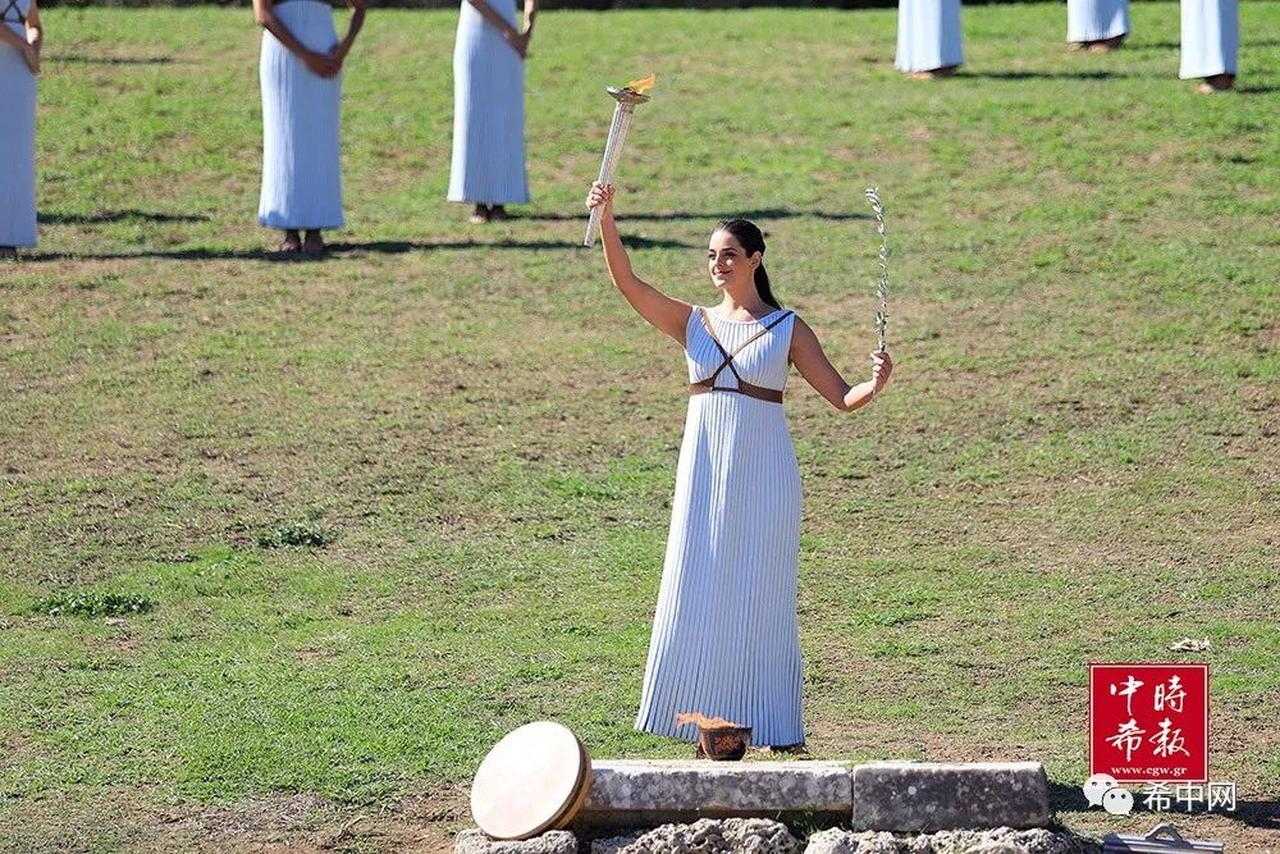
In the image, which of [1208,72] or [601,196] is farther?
[1208,72]

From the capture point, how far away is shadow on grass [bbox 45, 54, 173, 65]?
67.1 ft

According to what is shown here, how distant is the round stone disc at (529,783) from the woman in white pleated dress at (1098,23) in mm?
15205

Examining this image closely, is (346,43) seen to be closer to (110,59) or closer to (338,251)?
(338,251)

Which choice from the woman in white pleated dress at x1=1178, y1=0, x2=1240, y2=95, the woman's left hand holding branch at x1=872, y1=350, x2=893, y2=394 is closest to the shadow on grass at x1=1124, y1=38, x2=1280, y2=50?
the woman in white pleated dress at x1=1178, y1=0, x2=1240, y2=95

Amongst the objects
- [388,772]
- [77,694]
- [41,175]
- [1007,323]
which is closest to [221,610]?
[77,694]

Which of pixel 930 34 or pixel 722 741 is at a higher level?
pixel 930 34

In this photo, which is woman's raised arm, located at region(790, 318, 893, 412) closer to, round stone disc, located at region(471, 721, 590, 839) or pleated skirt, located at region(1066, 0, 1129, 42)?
round stone disc, located at region(471, 721, 590, 839)

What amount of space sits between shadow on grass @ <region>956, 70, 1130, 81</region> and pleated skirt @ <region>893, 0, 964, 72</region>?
25 cm

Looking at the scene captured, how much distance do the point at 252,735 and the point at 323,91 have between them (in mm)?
7209

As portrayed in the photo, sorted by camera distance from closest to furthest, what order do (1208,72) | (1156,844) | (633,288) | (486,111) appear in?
(1156,844), (633,288), (486,111), (1208,72)

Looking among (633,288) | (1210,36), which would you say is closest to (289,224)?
(633,288)

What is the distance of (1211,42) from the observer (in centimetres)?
1812

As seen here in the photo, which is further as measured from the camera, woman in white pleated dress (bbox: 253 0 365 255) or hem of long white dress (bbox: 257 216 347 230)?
hem of long white dress (bbox: 257 216 347 230)

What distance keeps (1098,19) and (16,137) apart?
10.8 metres
